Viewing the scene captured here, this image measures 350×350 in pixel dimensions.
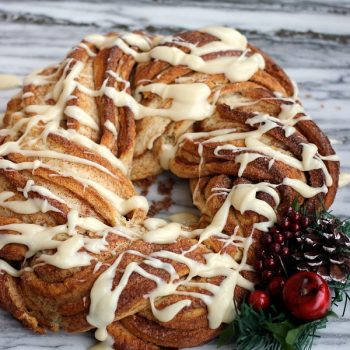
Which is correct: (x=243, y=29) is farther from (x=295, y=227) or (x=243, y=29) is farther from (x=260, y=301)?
(x=260, y=301)

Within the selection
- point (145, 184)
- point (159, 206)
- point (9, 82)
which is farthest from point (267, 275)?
point (9, 82)

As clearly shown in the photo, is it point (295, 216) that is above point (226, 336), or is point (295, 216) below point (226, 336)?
above

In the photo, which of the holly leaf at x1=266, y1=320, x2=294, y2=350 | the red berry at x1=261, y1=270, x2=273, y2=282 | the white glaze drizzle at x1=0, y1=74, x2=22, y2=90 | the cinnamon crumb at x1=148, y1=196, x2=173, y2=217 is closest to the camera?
the holly leaf at x1=266, y1=320, x2=294, y2=350

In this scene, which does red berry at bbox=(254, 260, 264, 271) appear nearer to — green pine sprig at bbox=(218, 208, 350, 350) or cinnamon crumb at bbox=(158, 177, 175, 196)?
green pine sprig at bbox=(218, 208, 350, 350)

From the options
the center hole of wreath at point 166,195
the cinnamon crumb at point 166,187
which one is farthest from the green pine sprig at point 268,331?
the cinnamon crumb at point 166,187

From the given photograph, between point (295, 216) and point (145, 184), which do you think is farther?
point (145, 184)

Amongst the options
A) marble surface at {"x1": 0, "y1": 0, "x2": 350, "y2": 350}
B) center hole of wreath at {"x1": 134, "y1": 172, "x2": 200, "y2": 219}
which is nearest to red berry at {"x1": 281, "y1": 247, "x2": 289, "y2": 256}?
center hole of wreath at {"x1": 134, "y1": 172, "x2": 200, "y2": 219}
